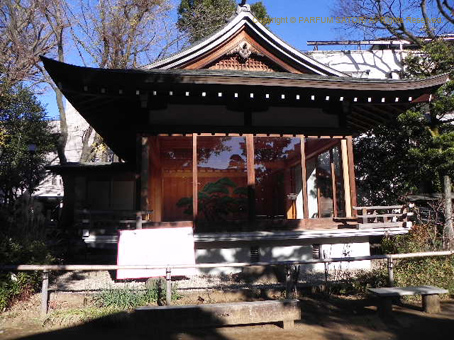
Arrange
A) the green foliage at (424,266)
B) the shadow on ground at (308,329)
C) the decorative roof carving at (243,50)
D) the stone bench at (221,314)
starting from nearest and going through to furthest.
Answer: the shadow on ground at (308,329), the stone bench at (221,314), the green foliage at (424,266), the decorative roof carving at (243,50)

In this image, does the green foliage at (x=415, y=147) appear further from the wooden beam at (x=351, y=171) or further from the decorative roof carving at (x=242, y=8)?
the decorative roof carving at (x=242, y=8)

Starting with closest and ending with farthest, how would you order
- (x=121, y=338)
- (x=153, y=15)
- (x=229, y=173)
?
(x=121, y=338), (x=229, y=173), (x=153, y=15)

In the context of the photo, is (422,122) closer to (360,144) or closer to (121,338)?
(360,144)

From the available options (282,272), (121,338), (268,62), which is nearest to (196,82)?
(268,62)

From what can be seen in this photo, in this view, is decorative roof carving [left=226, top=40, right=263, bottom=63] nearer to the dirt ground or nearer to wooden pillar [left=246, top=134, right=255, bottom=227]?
wooden pillar [left=246, top=134, right=255, bottom=227]

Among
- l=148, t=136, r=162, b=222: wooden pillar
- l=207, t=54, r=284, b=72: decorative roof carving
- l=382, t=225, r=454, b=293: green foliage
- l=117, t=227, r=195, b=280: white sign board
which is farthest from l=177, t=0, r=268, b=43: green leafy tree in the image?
l=382, t=225, r=454, b=293: green foliage

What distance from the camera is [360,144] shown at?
50.4 ft

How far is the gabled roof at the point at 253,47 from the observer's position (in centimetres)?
913

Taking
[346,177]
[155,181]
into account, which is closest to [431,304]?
[346,177]

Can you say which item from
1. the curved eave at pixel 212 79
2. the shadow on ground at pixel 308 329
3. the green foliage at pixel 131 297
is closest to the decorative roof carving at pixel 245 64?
the curved eave at pixel 212 79

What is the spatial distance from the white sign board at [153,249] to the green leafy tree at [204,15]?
18.7 m

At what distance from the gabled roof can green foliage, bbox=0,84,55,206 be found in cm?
1440

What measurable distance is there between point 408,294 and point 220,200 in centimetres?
615

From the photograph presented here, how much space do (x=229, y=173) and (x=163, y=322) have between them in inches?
273
